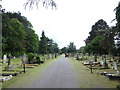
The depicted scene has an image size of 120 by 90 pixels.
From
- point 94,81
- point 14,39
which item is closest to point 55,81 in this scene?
point 94,81

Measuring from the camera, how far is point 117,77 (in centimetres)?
1424

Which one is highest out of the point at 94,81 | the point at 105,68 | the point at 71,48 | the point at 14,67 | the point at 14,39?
the point at 71,48

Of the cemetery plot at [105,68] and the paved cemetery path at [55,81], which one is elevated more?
the cemetery plot at [105,68]

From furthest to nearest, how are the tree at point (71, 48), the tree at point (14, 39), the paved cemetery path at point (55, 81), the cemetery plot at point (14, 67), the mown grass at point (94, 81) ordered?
the tree at point (71, 48) → the tree at point (14, 39) → the cemetery plot at point (14, 67) → the mown grass at point (94, 81) → the paved cemetery path at point (55, 81)

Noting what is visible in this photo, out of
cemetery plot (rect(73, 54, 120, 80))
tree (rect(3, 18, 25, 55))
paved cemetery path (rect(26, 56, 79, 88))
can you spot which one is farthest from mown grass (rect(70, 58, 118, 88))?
tree (rect(3, 18, 25, 55))

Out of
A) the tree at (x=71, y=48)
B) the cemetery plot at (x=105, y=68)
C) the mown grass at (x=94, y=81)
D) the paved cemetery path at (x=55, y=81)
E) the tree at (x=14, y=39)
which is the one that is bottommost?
the mown grass at (x=94, y=81)

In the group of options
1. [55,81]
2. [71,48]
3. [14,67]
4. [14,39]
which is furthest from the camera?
[71,48]

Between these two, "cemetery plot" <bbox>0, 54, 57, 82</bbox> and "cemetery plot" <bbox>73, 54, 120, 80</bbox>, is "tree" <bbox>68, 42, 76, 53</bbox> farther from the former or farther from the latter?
"cemetery plot" <bbox>73, 54, 120, 80</bbox>

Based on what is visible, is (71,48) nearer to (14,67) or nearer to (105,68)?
(105,68)

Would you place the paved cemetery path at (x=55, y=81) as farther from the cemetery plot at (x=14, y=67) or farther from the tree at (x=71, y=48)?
the tree at (x=71, y=48)

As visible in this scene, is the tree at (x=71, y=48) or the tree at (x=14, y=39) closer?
the tree at (x=14, y=39)

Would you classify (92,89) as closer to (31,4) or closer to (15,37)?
(31,4)

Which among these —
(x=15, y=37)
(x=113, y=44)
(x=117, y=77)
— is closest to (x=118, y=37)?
(x=113, y=44)

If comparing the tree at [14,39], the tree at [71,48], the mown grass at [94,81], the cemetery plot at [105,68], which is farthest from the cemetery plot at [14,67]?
the tree at [71,48]
